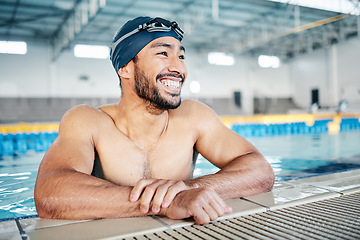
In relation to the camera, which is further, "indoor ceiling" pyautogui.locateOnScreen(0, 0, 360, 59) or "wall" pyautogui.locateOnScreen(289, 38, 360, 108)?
"wall" pyautogui.locateOnScreen(289, 38, 360, 108)

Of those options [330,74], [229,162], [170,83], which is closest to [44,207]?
[170,83]

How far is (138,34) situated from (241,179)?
3.58 feet

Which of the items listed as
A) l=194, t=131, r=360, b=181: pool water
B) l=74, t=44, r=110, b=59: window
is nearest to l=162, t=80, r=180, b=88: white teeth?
l=194, t=131, r=360, b=181: pool water

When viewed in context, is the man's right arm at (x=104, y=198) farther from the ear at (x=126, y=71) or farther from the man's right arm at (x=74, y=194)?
the ear at (x=126, y=71)

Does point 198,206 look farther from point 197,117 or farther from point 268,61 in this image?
point 268,61

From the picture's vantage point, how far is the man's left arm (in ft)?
5.57

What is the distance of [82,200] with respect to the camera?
1.44 metres

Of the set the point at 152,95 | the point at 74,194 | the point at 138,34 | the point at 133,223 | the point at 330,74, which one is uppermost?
the point at 330,74

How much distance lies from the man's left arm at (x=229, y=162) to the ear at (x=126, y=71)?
566 millimetres

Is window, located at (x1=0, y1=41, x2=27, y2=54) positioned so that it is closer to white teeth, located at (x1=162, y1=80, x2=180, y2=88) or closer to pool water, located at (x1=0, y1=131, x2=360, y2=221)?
pool water, located at (x1=0, y1=131, x2=360, y2=221)

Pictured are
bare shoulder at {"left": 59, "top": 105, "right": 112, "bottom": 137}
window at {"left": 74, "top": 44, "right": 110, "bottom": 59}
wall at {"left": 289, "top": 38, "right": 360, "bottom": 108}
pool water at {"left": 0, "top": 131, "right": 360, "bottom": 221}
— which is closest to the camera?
bare shoulder at {"left": 59, "top": 105, "right": 112, "bottom": 137}

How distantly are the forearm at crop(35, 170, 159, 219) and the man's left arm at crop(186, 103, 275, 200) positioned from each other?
34 centimetres

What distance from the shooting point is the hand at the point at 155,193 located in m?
1.36

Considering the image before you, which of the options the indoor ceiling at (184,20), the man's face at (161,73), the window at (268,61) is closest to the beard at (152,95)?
the man's face at (161,73)
